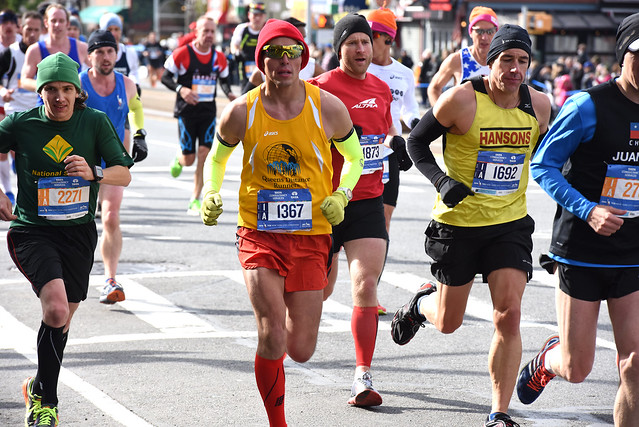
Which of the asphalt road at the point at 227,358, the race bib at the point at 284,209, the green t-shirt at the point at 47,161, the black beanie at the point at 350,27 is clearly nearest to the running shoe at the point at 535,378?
the asphalt road at the point at 227,358

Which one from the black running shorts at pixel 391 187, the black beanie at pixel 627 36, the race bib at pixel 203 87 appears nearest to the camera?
the black beanie at pixel 627 36

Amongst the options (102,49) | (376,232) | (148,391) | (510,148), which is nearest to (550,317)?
(376,232)

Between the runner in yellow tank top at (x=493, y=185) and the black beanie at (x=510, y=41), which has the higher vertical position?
the black beanie at (x=510, y=41)

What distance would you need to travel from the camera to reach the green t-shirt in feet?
18.3

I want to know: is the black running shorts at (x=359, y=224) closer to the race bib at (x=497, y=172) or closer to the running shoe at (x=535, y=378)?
the race bib at (x=497, y=172)

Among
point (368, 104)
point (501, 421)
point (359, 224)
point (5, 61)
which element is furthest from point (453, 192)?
point (5, 61)

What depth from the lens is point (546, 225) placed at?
487 inches

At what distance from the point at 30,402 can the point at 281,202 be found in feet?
5.37

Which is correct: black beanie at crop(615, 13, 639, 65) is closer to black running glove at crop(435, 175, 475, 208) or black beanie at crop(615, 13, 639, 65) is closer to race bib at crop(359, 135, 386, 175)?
black running glove at crop(435, 175, 475, 208)

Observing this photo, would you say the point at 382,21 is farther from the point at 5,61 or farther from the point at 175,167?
the point at 175,167

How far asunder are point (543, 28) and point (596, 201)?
36.2 meters

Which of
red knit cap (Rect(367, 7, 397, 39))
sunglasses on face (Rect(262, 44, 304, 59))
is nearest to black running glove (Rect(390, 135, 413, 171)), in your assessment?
red knit cap (Rect(367, 7, 397, 39))

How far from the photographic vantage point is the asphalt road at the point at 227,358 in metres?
5.70

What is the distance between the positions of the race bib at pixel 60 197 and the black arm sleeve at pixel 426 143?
180 cm
